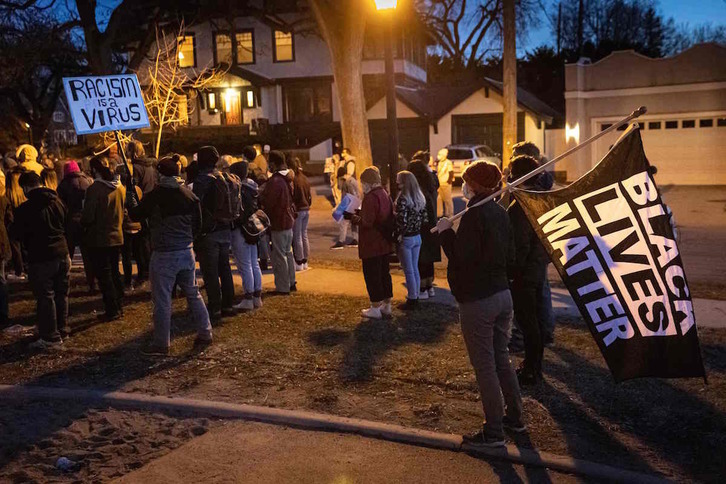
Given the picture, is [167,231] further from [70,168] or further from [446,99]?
[446,99]

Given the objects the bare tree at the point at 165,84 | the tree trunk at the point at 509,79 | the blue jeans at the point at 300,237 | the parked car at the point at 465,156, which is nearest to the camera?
the blue jeans at the point at 300,237

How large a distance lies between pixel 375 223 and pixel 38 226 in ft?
11.2

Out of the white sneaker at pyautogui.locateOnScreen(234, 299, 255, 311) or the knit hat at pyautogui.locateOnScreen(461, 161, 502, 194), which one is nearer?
the knit hat at pyautogui.locateOnScreen(461, 161, 502, 194)

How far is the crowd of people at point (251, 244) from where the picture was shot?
4.73m

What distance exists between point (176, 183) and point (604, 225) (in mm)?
3925

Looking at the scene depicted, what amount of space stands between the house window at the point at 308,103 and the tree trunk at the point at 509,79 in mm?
22108

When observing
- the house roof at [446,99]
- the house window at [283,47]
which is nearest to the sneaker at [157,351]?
the house roof at [446,99]

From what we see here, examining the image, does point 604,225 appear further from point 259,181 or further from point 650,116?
point 650,116

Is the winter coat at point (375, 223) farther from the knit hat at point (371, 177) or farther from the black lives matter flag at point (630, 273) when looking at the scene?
the black lives matter flag at point (630, 273)

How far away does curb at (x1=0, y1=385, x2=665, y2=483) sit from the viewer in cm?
449

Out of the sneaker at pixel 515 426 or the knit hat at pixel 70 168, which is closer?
the sneaker at pixel 515 426

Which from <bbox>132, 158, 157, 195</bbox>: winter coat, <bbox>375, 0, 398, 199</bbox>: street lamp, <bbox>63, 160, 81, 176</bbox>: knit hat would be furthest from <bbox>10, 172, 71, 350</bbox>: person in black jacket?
<bbox>375, 0, 398, 199</bbox>: street lamp

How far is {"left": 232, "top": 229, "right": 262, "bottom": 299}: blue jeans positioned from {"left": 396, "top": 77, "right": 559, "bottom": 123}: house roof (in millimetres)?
26754

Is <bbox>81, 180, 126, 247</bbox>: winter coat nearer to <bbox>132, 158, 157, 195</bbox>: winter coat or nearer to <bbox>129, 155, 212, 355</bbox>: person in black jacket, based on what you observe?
<bbox>129, 155, 212, 355</bbox>: person in black jacket
